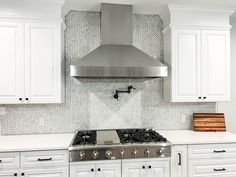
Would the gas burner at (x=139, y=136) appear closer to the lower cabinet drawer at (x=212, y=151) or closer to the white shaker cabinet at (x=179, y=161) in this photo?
the white shaker cabinet at (x=179, y=161)

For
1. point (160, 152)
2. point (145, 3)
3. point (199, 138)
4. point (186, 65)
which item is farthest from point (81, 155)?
point (145, 3)

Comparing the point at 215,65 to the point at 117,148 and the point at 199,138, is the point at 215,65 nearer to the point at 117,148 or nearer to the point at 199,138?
the point at 199,138

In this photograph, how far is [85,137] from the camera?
2.42m

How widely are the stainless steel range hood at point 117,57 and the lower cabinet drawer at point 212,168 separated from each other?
112cm

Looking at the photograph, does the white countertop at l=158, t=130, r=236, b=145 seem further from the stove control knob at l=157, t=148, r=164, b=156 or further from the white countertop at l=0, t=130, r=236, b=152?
the stove control knob at l=157, t=148, r=164, b=156

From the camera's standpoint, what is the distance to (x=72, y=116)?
2.78 metres

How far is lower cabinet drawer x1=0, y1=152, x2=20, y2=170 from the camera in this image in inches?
79.0

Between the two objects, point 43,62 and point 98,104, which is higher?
point 43,62

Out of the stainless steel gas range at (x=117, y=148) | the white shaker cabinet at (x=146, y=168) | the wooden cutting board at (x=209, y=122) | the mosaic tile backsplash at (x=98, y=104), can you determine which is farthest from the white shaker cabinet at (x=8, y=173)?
the wooden cutting board at (x=209, y=122)

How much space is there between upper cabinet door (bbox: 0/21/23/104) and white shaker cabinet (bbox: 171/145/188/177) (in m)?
1.92

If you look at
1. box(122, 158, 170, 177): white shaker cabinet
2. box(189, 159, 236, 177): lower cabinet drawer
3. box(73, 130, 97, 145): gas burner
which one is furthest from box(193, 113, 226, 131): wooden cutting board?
box(73, 130, 97, 145): gas burner

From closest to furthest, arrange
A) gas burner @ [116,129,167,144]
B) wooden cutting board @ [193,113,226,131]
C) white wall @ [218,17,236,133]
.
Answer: gas burner @ [116,129,167,144] < wooden cutting board @ [193,113,226,131] < white wall @ [218,17,236,133]

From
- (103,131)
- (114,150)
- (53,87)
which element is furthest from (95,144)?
(53,87)

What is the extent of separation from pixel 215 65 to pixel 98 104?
5.60 feet
